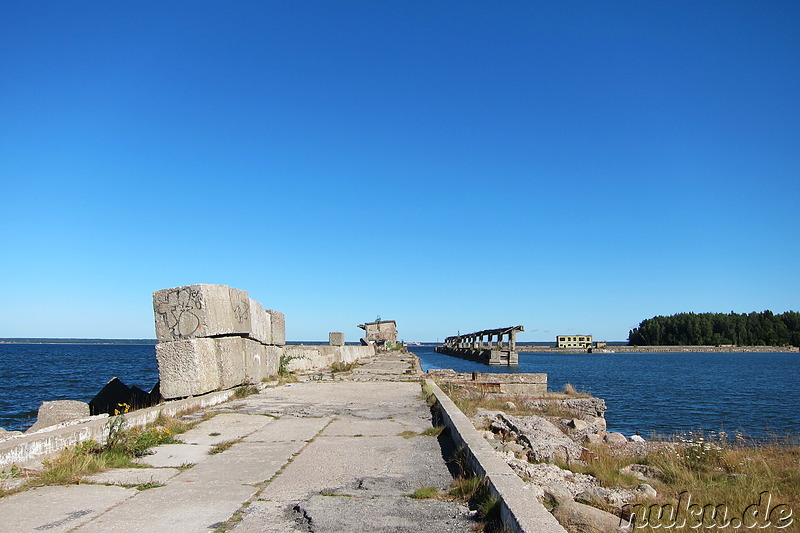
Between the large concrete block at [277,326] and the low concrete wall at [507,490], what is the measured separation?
9.24m

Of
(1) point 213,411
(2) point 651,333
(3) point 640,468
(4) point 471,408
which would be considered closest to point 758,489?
(3) point 640,468

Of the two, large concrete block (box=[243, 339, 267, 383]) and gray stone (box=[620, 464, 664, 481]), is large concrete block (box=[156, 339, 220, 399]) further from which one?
gray stone (box=[620, 464, 664, 481])

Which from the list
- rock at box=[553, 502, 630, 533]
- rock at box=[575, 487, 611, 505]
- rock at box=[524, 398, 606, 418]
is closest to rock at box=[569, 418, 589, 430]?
rock at box=[524, 398, 606, 418]

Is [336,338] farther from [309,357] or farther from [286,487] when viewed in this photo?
[286,487]

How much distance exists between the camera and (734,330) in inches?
4867

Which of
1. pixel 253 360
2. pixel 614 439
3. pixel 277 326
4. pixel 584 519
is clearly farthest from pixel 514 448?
pixel 277 326

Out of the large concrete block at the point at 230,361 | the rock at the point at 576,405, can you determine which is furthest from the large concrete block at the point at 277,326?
the rock at the point at 576,405

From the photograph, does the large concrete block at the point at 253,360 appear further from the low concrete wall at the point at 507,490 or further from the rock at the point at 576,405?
the low concrete wall at the point at 507,490

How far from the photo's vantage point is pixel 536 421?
33.1 ft

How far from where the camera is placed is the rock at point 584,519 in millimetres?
3828

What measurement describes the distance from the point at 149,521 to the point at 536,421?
7436 mm

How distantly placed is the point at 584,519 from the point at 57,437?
15.4 feet

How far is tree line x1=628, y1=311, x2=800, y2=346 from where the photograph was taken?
A: 122531 millimetres

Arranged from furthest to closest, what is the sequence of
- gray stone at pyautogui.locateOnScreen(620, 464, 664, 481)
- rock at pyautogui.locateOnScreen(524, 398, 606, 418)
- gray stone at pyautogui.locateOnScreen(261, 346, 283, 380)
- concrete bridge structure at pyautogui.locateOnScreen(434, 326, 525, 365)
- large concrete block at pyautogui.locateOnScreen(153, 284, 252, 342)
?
concrete bridge structure at pyautogui.locateOnScreen(434, 326, 525, 365)
rock at pyautogui.locateOnScreen(524, 398, 606, 418)
gray stone at pyautogui.locateOnScreen(261, 346, 283, 380)
large concrete block at pyautogui.locateOnScreen(153, 284, 252, 342)
gray stone at pyautogui.locateOnScreen(620, 464, 664, 481)
